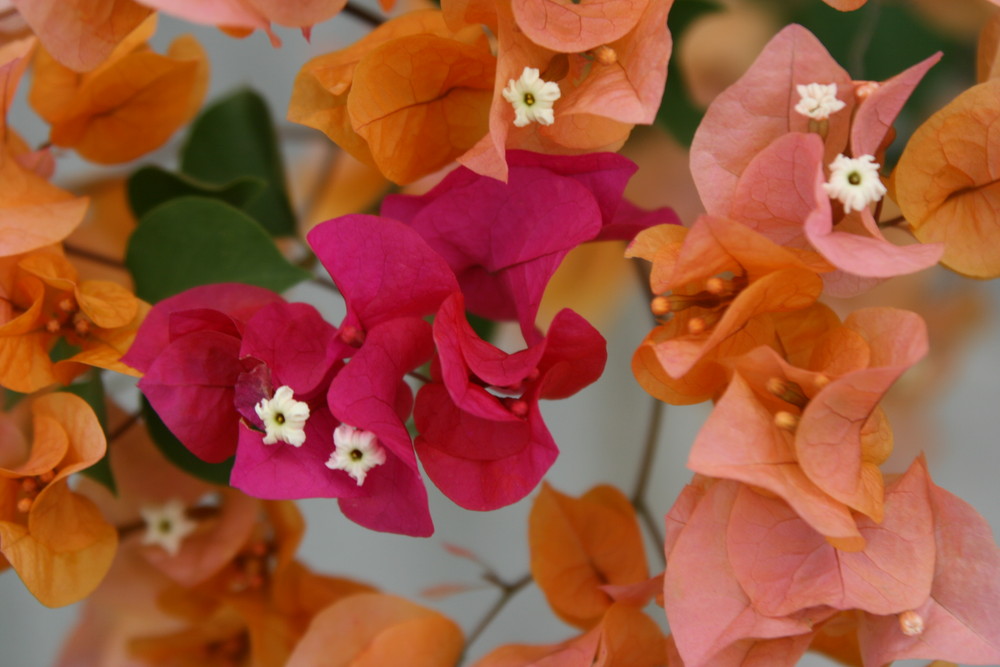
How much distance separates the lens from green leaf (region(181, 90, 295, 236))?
756 millimetres

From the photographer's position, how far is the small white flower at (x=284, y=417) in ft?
1.51

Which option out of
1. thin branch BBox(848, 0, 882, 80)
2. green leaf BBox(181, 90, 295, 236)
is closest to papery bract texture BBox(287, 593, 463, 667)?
green leaf BBox(181, 90, 295, 236)

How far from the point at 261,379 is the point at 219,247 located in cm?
15

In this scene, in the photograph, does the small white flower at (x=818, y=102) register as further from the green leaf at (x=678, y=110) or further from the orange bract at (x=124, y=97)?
the orange bract at (x=124, y=97)

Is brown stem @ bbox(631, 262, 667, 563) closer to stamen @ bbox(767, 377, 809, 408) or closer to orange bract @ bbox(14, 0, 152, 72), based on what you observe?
stamen @ bbox(767, 377, 809, 408)

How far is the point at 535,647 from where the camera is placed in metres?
0.57

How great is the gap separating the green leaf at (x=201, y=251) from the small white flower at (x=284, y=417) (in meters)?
0.14

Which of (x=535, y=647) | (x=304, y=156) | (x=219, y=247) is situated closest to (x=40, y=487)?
(x=219, y=247)

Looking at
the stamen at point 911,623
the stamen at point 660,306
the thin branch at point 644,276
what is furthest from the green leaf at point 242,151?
the stamen at point 911,623

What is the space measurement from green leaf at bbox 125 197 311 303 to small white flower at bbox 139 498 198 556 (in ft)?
0.56

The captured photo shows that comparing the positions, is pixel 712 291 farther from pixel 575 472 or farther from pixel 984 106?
pixel 575 472

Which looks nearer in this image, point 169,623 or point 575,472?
point 169,623

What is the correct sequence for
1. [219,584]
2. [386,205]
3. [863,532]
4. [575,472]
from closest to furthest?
[863,532] < [386,205] < [219,584] < [575,472]

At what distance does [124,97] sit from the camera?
647 millimetres
